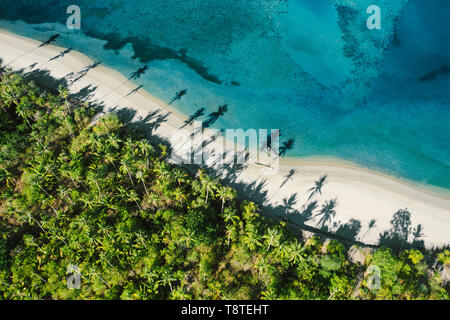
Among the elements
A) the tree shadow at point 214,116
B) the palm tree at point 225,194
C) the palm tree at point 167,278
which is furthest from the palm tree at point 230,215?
the tree shadow at point 214,116

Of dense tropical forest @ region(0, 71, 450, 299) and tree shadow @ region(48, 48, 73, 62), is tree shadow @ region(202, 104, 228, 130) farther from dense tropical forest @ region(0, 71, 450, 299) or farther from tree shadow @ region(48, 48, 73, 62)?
tree shadow @ region(48, 48, 73, 62)

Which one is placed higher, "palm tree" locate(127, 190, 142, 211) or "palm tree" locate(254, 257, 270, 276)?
"palm tree" locate(127, 190, 142, 211)

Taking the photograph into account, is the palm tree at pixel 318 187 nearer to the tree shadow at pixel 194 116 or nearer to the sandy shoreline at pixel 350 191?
the sandy shoreline at pixel 350 191

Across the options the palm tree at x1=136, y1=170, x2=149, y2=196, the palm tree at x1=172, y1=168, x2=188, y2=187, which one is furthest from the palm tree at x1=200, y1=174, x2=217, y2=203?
the palm tree at x1=136, y1=170, x2=149, y2=196

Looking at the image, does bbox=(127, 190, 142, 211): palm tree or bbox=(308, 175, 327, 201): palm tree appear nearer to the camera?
bbox=(127, 190, 142, 211): palm tree
